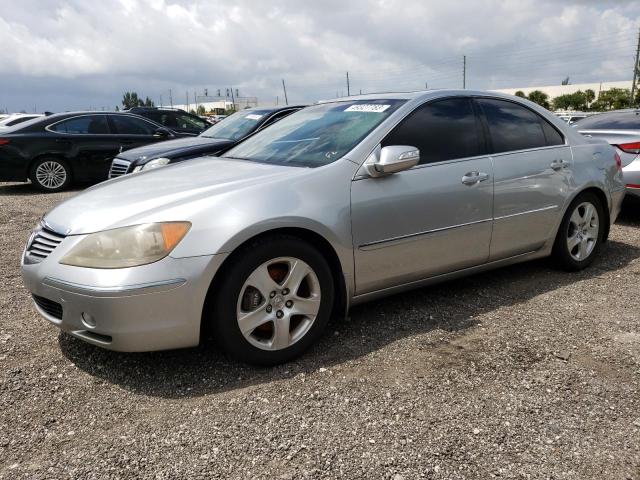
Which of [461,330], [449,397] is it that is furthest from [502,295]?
[449,397]

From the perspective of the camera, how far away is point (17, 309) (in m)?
4.01

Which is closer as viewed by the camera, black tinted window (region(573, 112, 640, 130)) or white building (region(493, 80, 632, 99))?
black tinted window (region(573, 112, 640, 130))

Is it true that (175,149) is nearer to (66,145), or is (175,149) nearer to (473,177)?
(66,145)

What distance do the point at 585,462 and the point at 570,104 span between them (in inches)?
2082

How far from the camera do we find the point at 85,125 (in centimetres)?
1009

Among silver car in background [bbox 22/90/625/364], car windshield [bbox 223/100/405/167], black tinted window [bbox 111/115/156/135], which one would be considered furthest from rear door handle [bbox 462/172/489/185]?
black tinted window [bbox 111/115/156/135]

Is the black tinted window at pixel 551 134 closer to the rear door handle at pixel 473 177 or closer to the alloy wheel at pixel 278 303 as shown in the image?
the rear door handle at pixel 473 177

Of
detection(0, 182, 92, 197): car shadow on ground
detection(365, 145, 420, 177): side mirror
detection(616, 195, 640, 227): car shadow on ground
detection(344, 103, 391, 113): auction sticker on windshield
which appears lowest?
detection(616, 195, 640, 227): car shadow on ground

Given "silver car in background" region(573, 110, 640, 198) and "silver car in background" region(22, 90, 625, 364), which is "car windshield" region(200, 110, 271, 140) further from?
"silver car in background" region(573, 110, 640, 198)

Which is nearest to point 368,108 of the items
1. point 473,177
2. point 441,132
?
point 441,132

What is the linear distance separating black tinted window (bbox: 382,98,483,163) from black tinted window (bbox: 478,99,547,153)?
7.1 inches

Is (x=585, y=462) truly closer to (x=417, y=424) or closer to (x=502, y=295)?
(x=417, y=424)

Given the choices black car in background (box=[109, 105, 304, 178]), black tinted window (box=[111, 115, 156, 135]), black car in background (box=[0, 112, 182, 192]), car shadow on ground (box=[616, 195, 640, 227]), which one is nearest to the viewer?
car shadow on ground (box=[616, 195, 640, 227])

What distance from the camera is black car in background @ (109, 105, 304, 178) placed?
22.6 ft
